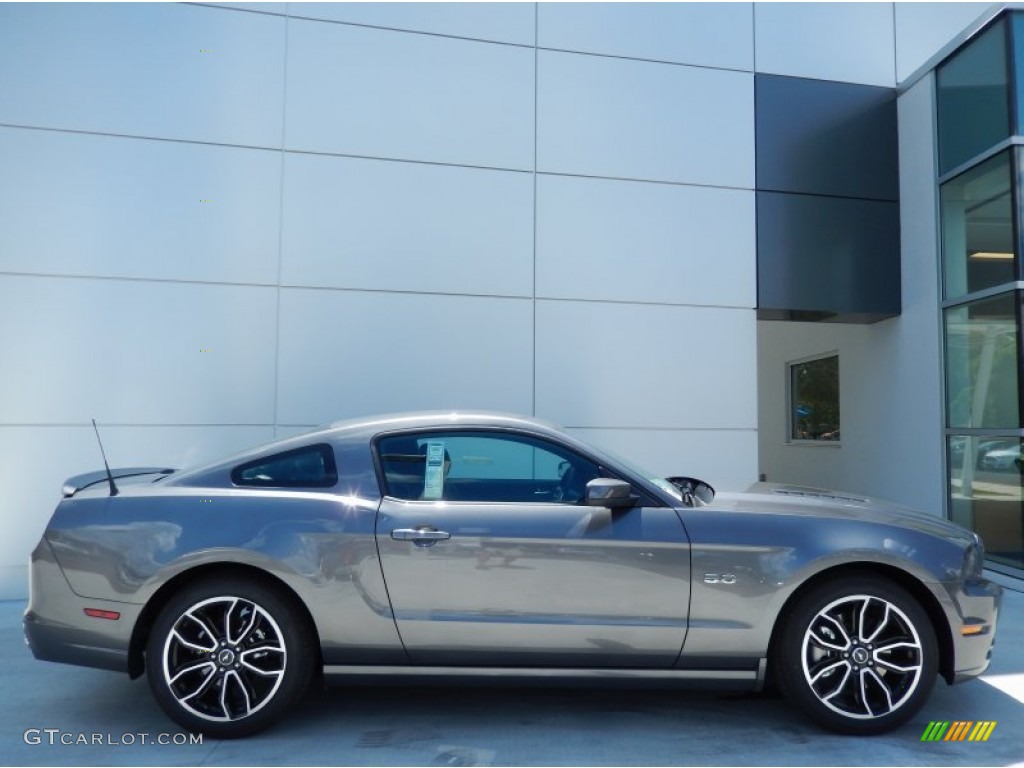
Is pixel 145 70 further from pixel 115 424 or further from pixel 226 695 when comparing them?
pixel 226 695

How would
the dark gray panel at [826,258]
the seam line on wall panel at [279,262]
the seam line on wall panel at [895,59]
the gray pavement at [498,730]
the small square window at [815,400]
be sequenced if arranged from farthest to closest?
the small square window at [815,400] < the seam line on wall panel at [895,59] < the dark gray panel at [826,258] < the seam line on wall panel at [279,262] < the gray pavement at [498,730]

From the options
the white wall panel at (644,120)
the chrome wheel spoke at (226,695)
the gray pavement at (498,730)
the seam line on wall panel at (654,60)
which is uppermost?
the seam line on wall panel at (654,60)

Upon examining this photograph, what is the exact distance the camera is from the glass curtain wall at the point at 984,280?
609 cm

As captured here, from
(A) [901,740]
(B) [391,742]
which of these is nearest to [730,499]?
(A) [901,740]

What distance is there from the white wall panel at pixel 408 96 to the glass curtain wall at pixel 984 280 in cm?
411

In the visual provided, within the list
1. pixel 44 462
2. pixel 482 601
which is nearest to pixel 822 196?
pixel 482 601

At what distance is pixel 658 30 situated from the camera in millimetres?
6855

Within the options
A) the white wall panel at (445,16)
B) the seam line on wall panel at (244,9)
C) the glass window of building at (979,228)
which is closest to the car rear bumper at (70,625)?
the seam line on wall panel at (244,9)

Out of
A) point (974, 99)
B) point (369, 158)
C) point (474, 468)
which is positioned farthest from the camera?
point (974, 99)

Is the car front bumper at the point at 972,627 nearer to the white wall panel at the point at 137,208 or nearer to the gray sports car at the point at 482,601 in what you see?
the gray sports car at the point at 482,601

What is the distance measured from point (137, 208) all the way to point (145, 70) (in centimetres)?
120

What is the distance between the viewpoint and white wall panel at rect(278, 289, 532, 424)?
5.97m

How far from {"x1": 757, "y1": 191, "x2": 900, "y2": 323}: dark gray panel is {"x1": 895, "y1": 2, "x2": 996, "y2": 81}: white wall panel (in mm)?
1590

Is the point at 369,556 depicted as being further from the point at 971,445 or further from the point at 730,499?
the point at 971,445
